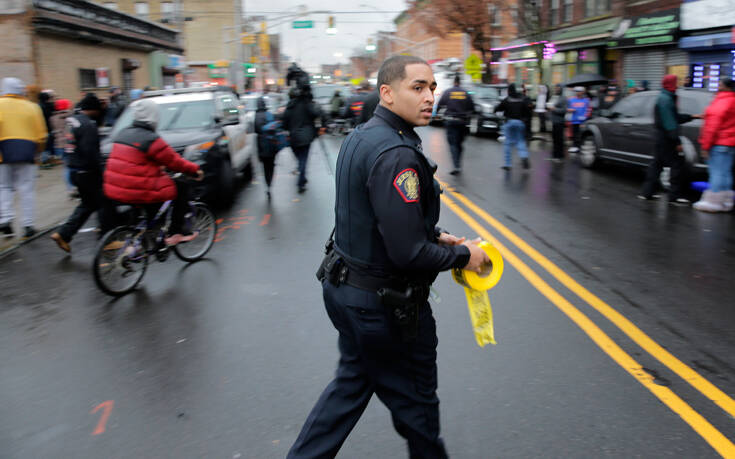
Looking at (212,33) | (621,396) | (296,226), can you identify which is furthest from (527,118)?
(212,33)

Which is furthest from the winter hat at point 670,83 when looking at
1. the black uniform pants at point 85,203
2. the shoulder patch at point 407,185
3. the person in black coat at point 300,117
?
the shoulder patch at point 407,185

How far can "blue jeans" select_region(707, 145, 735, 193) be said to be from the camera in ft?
29.9

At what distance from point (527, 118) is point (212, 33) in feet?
200

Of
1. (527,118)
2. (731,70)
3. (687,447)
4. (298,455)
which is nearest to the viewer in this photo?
(298,455)

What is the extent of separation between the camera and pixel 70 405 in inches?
157

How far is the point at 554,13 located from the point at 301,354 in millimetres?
33786

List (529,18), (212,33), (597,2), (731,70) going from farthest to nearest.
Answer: (212,33) < (597,2) < (529,18) < (731,70)

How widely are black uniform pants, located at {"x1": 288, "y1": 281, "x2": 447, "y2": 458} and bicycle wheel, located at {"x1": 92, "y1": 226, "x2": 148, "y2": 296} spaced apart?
409cm

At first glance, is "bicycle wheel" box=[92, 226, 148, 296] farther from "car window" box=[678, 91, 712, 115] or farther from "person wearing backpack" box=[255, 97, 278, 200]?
"car window" box=[678, 91, 712, 115]

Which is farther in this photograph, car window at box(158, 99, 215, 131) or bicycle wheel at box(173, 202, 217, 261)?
car window at box(158, 99, 215, 131)

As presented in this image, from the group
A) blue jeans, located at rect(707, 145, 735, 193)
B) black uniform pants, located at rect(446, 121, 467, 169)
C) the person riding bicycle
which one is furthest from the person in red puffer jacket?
the person riding bicycle

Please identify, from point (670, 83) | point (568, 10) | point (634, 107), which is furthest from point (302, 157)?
point (568, 10)

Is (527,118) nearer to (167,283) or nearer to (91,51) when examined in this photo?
(167,283)

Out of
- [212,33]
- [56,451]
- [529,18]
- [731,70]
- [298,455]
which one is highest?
[212,33]
